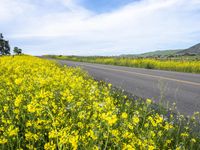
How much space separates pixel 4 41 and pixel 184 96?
66.4 m

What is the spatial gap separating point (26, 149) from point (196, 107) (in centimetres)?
479

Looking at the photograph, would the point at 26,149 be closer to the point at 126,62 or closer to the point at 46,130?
the point at 46,130

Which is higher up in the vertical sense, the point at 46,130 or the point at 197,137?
the point at 46,130

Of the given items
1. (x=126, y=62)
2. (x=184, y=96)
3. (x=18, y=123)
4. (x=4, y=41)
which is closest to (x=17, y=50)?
(x=4, y=41)

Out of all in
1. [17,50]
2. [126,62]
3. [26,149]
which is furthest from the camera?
[17,50]

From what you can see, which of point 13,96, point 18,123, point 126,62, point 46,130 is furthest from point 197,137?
point 126,62

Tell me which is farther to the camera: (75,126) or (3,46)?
(3,46)

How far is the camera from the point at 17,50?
56.6m

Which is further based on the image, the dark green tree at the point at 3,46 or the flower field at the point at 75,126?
the dark green tree at the point at 3,46

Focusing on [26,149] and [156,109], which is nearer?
[26,149]

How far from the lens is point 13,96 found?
547cm

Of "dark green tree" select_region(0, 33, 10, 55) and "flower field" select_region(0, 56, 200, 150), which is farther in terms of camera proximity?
"dark green tree" select_region(0, 33, 10, 55)

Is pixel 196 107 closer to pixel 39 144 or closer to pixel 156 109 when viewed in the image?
pixel 156 109

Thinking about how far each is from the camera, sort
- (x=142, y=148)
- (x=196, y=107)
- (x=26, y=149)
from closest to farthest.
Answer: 1. (x=142, y=148)
2. (x=26, y=149)
3. (x=196, y=107)
